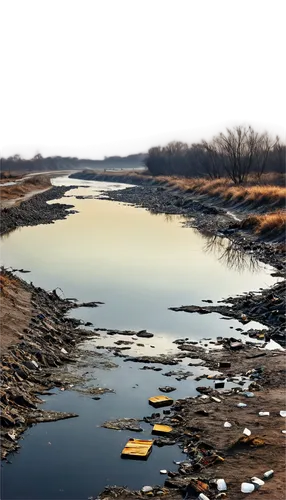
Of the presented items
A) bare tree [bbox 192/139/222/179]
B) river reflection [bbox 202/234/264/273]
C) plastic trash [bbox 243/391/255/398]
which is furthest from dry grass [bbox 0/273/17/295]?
bare tree [bbox 192/139/222/179]

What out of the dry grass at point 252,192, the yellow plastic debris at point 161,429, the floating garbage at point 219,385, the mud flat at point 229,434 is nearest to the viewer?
the mud flat at point 229,434

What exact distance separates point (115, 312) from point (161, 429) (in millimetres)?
5377

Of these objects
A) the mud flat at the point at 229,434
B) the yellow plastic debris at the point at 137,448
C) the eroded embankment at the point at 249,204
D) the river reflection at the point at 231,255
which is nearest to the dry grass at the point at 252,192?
the eroded embankment at the point at 249,204

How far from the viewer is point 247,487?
4.94 m

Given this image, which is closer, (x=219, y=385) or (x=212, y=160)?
(x=219, y=385)

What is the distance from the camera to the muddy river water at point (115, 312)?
5.57 m

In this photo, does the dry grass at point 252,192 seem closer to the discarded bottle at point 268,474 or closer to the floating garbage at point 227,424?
the floating garbage at point 227,424

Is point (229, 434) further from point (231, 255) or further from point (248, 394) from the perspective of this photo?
point (231, 255)

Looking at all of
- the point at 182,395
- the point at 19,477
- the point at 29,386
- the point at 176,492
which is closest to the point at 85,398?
the point at 29,386

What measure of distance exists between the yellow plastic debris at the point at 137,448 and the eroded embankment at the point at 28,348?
3.41 feet

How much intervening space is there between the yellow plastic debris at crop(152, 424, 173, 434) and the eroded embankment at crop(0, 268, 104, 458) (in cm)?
105

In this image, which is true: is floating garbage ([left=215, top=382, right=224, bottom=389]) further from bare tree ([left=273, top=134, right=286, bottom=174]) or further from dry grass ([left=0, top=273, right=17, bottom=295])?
bare tree ([left=273, top=134, right=286, bottom=174])

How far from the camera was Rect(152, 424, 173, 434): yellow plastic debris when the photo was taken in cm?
631

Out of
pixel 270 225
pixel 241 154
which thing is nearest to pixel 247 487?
pixel 270 225
